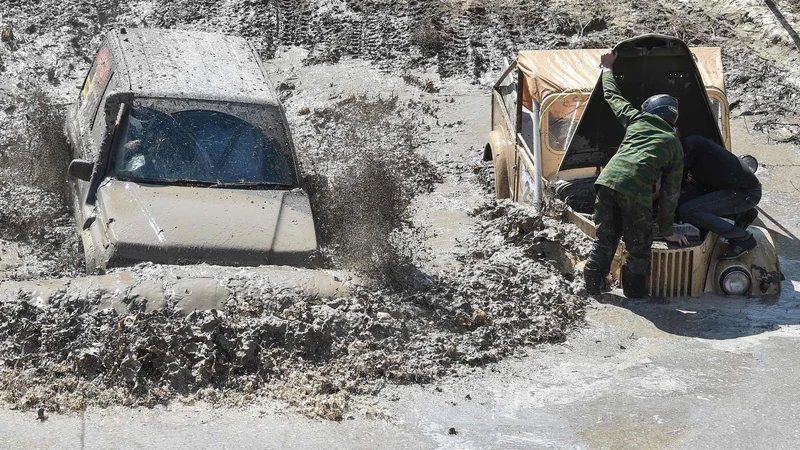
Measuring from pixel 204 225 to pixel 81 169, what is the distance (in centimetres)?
120

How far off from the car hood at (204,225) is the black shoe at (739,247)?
3.17 meters

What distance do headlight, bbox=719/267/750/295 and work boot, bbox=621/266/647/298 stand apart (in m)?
0.61

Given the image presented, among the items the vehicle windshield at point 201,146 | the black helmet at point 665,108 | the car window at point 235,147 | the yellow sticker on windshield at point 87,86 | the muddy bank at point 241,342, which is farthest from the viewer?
the yellow sticker on windshield at point 87,86

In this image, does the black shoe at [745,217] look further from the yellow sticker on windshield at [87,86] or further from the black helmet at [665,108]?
the yellow sticker on windshield at [87,86]

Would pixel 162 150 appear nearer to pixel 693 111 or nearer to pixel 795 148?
pixel 693 111

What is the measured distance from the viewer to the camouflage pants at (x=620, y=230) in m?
7.25

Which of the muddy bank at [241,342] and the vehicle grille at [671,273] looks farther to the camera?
the vehicle grille at [671,273]

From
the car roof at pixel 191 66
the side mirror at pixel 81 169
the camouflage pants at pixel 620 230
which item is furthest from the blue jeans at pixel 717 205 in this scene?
the side mirror at pixel 81 169

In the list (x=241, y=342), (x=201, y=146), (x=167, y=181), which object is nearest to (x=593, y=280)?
→ (x=241, y=342)

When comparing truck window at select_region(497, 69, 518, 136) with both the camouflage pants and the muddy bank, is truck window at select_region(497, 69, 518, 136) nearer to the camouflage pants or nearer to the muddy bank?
the camouflage pants

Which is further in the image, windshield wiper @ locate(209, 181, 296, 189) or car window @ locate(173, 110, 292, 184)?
car window @ locate(173, 110, 292, 184)

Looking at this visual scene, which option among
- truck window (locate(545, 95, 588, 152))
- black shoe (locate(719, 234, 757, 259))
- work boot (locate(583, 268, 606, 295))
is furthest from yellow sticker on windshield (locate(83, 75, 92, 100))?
black shoe (locate(719, 234, 757, 259))

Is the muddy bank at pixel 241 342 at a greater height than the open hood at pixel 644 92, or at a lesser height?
lesser

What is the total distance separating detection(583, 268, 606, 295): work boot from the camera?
7.57 meters
